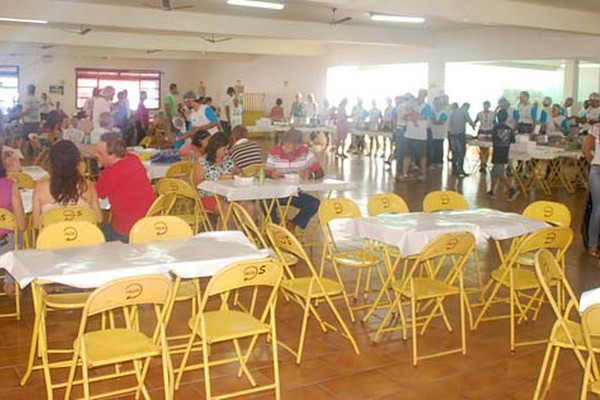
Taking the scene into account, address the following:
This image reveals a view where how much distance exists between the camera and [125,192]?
16.8 feet

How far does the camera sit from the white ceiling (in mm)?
10261


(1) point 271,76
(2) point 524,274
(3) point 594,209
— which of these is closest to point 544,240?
(2) point 524,274

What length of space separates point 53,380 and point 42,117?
47.3 ft

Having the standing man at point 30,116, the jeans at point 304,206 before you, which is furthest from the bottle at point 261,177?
the standing man at point 30,116

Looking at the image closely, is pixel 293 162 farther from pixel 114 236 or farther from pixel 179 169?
pixel 114 236

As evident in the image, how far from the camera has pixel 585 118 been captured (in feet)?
42.5

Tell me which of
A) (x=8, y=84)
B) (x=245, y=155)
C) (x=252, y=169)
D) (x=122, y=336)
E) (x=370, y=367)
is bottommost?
(x=370, y=367)

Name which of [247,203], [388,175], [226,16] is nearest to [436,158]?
[388,175]

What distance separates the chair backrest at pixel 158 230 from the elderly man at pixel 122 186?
961 mm

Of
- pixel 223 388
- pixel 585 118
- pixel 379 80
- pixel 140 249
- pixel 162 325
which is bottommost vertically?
pixel 223 388

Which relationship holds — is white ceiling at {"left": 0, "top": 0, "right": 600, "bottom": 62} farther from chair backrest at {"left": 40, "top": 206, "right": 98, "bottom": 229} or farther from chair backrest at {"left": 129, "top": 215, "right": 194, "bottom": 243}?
chair backrest at {"left": 129, "top": 215, "right": 194, "bottom": 243}

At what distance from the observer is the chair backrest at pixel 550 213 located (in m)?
5.15

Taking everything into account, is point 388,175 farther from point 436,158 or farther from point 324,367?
point 324,367

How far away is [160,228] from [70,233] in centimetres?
51
